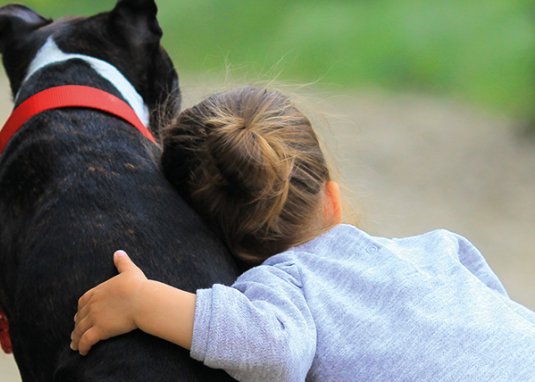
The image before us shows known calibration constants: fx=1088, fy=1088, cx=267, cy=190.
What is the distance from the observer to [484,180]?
611cm

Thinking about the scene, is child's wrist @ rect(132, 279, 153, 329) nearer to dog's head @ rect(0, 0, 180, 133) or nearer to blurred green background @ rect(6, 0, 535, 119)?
dog's head @ rect(0, 0, 180, 133)

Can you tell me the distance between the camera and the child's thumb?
90.1 inches

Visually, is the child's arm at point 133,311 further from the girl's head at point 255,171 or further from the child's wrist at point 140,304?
the girl's head at point 255,171

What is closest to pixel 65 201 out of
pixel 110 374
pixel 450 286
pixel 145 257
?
pixel 145 257

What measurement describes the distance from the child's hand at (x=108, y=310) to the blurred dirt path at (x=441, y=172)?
8.70ft

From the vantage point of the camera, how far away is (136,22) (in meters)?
3.28

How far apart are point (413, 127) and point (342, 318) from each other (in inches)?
176

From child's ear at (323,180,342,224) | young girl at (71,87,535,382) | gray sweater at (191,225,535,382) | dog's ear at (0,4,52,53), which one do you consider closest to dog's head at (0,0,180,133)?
dog's ear at (0,4,52,53)

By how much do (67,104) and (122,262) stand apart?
69cm

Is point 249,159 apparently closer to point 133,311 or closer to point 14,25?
point 133,311

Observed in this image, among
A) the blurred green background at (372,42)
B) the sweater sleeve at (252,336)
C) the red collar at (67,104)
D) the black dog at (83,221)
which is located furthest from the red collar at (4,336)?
the blurred green background at (372,42)

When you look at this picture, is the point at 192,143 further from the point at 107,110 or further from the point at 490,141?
the point at 490,141

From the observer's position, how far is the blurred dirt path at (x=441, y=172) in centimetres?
552

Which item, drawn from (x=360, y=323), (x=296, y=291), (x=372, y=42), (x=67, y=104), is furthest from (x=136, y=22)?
(x=372, y=42)
